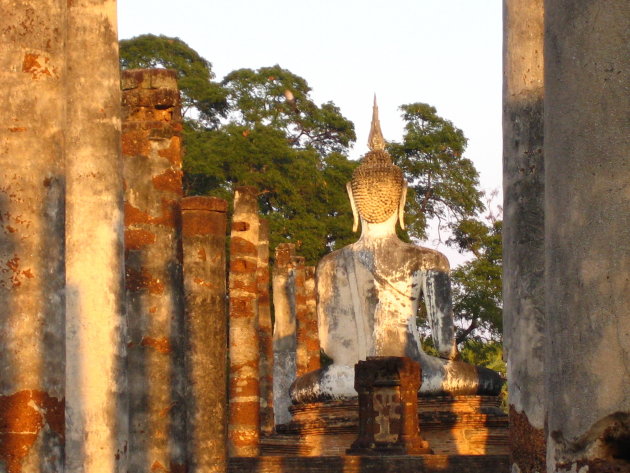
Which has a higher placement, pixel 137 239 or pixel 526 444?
pixel 137 239

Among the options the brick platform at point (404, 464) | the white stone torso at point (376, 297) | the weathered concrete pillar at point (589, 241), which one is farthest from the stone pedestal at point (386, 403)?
the weathered concrete pillar at point (589, 241)

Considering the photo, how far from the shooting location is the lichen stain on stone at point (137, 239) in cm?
909

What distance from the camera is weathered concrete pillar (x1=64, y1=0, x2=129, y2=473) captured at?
21.7 feet

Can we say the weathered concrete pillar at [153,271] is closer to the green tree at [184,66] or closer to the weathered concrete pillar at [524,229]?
the weathered concrete pillar at [524,229]

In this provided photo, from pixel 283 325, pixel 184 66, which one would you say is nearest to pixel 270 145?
pixel 184 66

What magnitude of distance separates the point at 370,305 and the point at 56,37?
9.63 m

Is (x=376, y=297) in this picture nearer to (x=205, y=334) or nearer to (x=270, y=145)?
(x=205, y=334)

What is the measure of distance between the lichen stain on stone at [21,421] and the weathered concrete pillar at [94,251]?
1707mm

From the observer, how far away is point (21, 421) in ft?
15.6

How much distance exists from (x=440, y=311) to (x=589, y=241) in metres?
12.0

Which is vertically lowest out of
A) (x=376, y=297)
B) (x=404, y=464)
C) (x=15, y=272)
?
(x=404, y=464)

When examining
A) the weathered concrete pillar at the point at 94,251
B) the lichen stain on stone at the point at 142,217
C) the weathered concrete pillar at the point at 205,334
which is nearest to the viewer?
the weathered concrete pillar at the point at 94,251

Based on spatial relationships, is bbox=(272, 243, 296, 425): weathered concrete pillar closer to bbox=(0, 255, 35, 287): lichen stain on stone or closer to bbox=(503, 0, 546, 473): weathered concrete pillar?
bbox=(503, 0, 546, 473): weathered concrete pillar

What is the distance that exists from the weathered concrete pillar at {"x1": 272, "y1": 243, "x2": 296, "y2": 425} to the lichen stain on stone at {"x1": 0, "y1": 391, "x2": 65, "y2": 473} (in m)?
16.0
